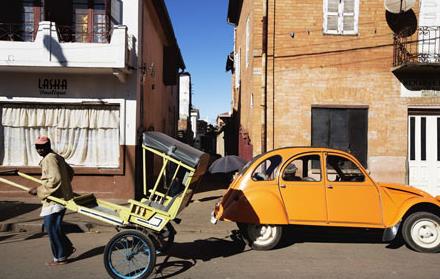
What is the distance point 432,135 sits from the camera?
12.9 meters

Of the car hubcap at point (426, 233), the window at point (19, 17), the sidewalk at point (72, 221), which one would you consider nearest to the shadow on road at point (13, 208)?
the sidewalk at point (72, 221)

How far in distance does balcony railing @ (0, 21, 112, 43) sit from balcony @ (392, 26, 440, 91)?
26.3 ft

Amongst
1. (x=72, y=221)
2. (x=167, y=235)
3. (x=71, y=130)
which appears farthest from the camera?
(x=71, y=130)

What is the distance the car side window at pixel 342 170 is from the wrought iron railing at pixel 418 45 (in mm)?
6272

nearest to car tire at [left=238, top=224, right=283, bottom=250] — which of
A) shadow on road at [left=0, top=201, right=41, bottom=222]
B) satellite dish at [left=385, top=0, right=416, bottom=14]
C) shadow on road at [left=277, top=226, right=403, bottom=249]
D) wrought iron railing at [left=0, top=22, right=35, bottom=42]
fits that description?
shadow on road at [left=277, top=226, right=403, bottom=249]

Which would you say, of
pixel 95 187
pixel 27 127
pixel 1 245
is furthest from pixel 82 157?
pixel 1 245

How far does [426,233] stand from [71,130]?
9.01m

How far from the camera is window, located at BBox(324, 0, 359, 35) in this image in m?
12.7

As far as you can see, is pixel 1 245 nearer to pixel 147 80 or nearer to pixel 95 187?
pixel 95 187

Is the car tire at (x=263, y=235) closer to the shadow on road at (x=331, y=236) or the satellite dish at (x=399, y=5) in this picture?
the shadow on road at (x=331, y=236)

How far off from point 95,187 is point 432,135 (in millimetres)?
9561

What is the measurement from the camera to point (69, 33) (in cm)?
1199

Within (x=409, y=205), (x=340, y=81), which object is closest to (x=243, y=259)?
(x=409, y=205)

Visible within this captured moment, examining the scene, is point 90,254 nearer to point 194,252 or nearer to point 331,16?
point 194,252
